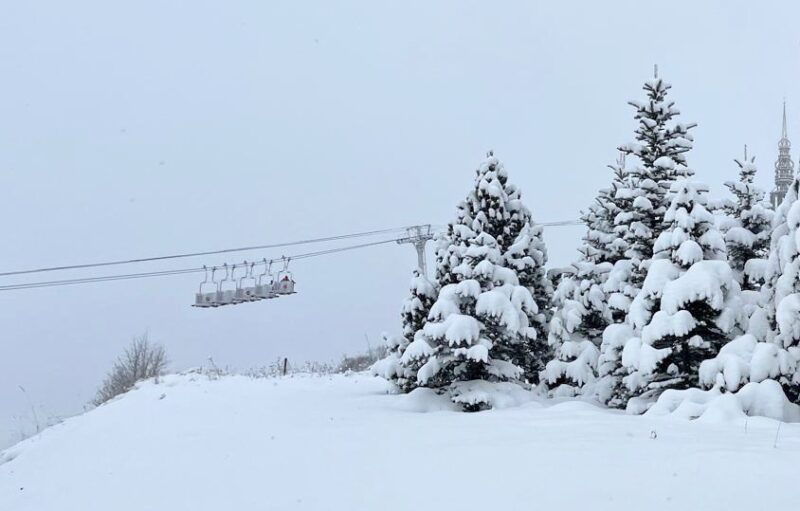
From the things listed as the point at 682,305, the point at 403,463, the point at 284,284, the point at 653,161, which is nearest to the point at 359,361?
the point at 284,284

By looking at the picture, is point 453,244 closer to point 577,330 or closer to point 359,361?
point 577,330

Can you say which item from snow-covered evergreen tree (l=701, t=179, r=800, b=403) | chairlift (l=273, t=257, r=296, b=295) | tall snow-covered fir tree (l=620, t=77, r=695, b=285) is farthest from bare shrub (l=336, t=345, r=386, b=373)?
snow-covered evergreen tree (l=701, t=179, r=800, b=403)

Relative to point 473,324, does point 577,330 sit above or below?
below

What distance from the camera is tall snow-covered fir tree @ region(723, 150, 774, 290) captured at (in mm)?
17750

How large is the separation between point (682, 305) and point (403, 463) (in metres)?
8.04

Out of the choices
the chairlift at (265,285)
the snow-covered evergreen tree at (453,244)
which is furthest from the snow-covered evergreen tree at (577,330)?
the chairlift at (265,285)

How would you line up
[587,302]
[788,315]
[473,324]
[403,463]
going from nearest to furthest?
[403,463] < [788,315] < [473,324] < [587,302]

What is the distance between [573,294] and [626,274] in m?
2.45

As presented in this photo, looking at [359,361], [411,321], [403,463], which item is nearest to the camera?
[403,463]

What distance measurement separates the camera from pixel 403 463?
8.62m

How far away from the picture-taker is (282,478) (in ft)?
28.7

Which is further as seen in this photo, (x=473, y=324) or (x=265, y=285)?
(x=265, y=285)

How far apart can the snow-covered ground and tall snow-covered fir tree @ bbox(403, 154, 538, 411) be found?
217 cm

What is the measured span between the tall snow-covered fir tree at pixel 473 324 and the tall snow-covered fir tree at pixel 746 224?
5.41m
